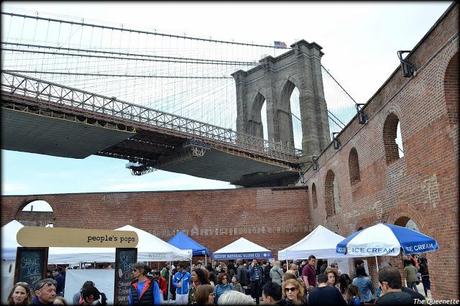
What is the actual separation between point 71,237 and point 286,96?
43565mm

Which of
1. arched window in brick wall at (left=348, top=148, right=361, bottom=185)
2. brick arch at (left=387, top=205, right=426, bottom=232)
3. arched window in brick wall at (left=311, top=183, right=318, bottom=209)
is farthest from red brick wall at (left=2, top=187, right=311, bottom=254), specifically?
brick arch at (left=387, top=205, right=426, bottom=232)

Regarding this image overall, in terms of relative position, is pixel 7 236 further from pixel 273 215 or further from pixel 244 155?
pixel 244 155

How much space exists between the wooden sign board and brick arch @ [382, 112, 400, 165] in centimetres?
786

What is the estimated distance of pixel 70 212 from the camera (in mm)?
24391

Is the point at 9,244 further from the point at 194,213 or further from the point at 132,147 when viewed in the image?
the point at 132,147

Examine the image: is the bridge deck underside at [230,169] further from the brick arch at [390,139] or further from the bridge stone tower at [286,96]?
the brick arch at [390,139]

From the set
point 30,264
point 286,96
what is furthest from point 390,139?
point 286,96

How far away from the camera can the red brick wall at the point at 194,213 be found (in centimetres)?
2441

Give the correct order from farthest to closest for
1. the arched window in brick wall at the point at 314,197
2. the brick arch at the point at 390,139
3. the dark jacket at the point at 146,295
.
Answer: the arched window in brick wall at the point at 314,197, the brick arch at the point at 390,139, the dark jacket at the point at 146,295

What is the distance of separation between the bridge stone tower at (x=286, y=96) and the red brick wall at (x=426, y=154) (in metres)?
27.9

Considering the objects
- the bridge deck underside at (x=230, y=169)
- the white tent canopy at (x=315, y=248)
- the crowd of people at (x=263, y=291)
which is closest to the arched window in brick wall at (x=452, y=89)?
the crowd of people at (x=263, y=291)

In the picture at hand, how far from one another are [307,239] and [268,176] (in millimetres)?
30758

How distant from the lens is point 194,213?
81.5 ft

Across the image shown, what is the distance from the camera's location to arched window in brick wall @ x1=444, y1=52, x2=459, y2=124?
820cm
